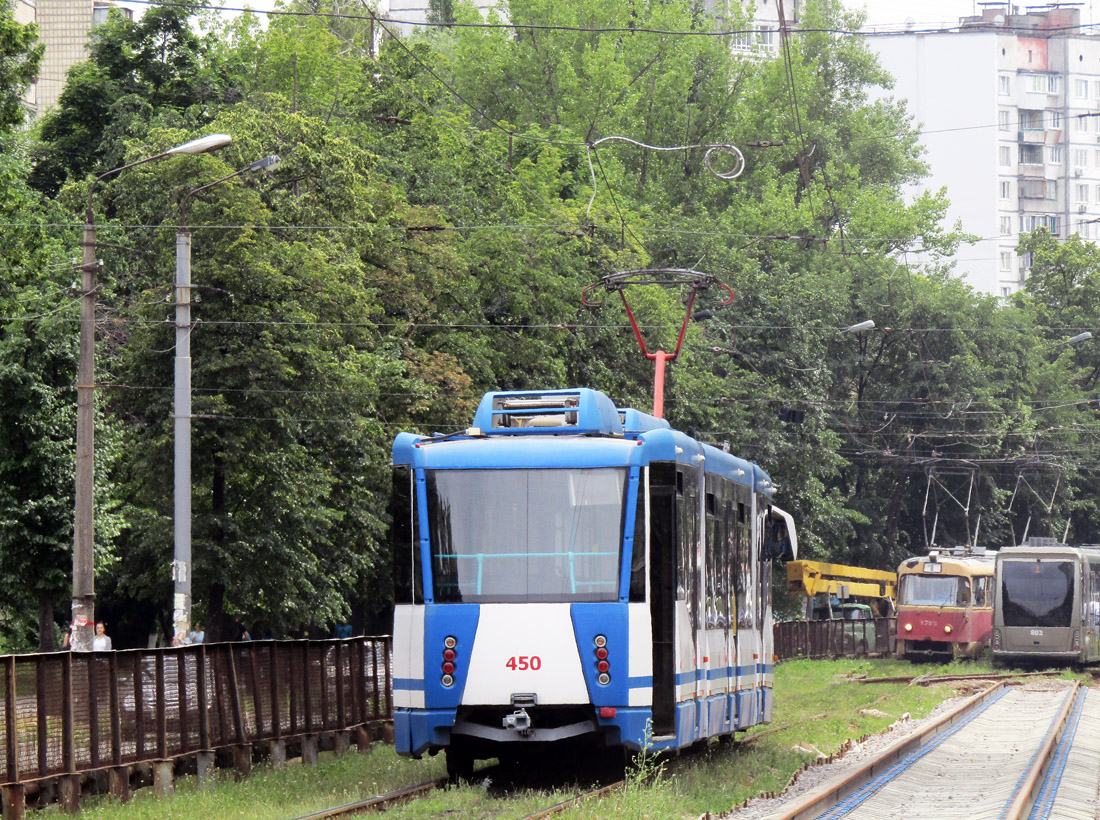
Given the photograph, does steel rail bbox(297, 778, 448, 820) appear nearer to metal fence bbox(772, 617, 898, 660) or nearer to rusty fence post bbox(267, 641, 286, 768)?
rusty fence post bbox(267, 641, 286, 768)

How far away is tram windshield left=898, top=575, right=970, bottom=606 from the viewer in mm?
44062

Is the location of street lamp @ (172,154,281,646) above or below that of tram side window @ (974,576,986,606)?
above

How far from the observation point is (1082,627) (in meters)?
39.4

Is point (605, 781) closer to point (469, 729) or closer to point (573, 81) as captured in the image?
point (469, 729)

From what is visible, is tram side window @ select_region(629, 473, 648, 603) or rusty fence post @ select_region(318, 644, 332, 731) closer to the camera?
tram side window @ select_region(629, 473, 648, 603)

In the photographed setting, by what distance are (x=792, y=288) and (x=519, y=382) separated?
18.6 meters

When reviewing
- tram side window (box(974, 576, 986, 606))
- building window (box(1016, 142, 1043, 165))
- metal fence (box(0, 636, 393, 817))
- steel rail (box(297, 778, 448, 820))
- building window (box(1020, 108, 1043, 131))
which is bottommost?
tram side window (box(974, 576, 986, 606))

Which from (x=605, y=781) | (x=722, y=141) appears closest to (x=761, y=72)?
(x=722, y=141)

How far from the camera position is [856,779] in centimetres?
1506

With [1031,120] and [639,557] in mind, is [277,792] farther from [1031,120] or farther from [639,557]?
[1031,120]

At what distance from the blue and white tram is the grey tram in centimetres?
2714

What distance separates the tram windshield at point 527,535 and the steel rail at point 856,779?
2.16 meters

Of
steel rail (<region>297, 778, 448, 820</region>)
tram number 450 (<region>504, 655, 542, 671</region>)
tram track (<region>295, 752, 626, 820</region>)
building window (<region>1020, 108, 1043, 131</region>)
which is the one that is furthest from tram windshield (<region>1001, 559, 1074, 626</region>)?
building window (<region>1020, 108, 1043, 131</region>)

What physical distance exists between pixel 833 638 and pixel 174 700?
34528 mm
